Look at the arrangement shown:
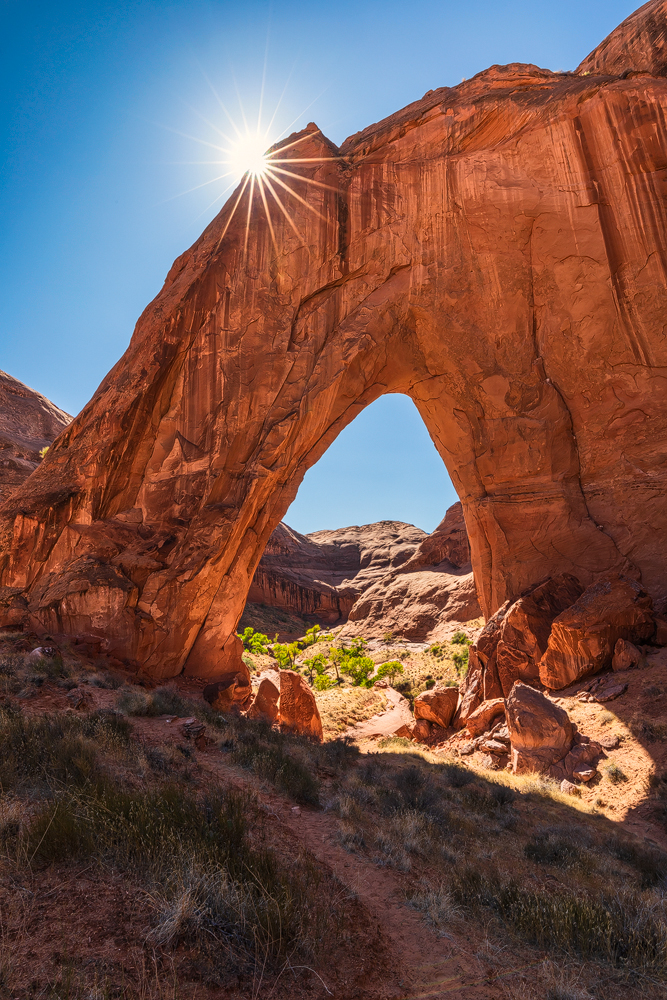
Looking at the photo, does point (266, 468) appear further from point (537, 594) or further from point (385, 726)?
point (385, 726)

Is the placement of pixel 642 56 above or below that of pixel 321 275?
above

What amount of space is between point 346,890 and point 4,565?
14667 mm

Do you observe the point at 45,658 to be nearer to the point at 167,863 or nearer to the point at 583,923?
the point at 167,863

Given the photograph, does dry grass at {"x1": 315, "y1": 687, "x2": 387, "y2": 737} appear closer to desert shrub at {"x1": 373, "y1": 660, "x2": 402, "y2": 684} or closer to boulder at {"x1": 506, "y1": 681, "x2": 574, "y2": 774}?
desert shrub at {"x1": 373, "y1": 660, "x2": 402, "y2": 684}

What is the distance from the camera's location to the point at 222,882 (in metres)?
3.05

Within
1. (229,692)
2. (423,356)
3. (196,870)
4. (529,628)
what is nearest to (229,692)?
(229,692)

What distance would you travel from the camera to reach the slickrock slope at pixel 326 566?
176 feet

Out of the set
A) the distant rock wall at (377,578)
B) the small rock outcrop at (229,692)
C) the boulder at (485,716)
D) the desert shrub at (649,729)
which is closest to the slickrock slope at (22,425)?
the small rock outcrop at (229,692)

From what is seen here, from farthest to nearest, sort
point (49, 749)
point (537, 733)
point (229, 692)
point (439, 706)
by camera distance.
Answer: point (439, 706)
point (229, 692)
point (537, 733)
point (49, 749)

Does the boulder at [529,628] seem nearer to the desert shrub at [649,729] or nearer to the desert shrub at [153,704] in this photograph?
the desert shrub at [649,729]

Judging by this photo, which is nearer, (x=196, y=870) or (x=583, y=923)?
(x=196, y=870)

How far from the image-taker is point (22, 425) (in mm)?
34469

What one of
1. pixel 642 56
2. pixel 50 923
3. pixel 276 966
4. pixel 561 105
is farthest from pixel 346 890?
pixel 642 56

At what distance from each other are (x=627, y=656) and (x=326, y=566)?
50.5 meters
